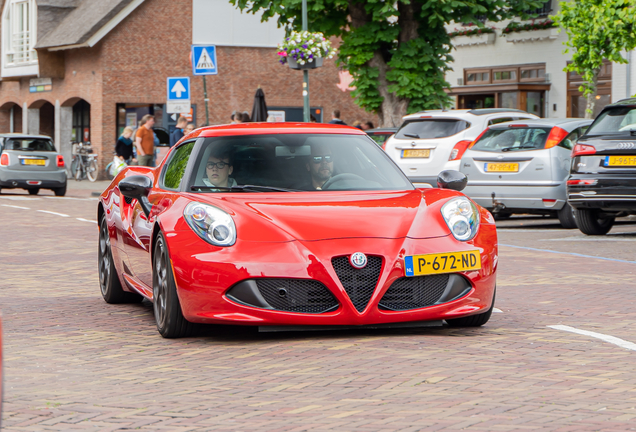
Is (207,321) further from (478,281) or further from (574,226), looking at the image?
(574,226)

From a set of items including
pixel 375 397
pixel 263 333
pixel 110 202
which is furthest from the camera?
pixel 110 202

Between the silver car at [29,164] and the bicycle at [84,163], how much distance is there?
893 cm

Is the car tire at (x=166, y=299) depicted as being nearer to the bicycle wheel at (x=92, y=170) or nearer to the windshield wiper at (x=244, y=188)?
the windshield wiper at (x=244, y=188)

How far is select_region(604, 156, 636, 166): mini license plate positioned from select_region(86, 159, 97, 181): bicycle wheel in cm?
2612

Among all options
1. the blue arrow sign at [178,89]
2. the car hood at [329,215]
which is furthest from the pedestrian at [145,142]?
the car hood at [329,215]

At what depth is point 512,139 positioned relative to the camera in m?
15.9

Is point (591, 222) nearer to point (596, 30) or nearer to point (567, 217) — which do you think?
point (567, 217)

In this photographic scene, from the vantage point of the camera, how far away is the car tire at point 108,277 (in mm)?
8250

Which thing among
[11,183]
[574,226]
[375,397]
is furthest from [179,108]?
[375,397]

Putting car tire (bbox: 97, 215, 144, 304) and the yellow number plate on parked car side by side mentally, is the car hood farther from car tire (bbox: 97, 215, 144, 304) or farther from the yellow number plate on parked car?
the yellow number plate on parked car

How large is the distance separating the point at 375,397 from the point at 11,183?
23770 mm

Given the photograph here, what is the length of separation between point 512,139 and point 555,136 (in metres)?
0.71

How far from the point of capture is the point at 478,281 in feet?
21.0

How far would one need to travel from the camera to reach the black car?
42.9 feet
